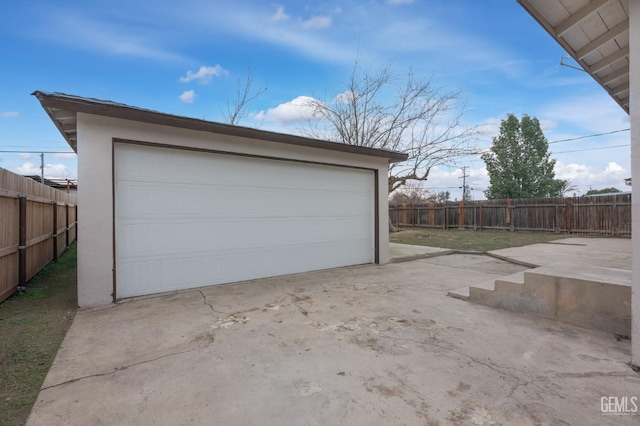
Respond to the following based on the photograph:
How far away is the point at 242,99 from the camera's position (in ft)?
39.6

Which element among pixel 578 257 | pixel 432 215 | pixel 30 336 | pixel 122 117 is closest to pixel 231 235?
pixel 122 117

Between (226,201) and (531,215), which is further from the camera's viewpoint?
(531,215)

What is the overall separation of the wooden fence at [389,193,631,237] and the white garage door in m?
12.6

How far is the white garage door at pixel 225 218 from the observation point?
4.57 meters

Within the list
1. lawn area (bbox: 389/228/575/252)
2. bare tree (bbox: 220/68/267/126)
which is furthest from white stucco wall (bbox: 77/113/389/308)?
lawn area (bbox: 389/228/575/252)

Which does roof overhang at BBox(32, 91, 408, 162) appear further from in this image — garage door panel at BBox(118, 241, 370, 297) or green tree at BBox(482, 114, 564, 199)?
green tree at BBox(482, 114, 564, 199)

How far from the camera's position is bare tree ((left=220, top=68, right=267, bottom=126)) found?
11.6m

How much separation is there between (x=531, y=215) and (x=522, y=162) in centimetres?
734

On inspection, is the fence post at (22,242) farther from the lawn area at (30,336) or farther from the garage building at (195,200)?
the garage building at (195,200)

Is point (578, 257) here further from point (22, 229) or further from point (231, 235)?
point (22, 229)

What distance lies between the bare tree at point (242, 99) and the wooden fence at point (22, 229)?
670 cm


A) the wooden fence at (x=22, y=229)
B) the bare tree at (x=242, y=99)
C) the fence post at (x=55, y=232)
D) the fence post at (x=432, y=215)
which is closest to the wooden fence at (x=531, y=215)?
the fence post at (x=432, y=215)

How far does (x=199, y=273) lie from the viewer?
511cm

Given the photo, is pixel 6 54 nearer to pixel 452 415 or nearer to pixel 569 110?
pixel 452 415
